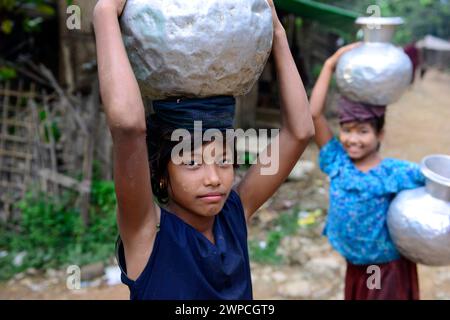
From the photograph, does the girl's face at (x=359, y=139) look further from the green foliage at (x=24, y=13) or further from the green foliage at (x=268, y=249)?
the green foliage at (x=24, y=13)

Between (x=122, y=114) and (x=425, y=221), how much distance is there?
1.66 metres

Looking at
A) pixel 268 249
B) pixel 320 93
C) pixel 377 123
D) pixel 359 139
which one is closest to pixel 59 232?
pixel 268 249

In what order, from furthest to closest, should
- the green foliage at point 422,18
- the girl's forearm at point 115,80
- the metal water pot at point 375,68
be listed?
the green foliage at point 422,18, the metal water pot at point 375,68, the girl's forearm at point 115,80

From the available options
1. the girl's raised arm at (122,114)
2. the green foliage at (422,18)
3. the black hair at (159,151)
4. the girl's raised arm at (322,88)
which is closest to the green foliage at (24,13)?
the girl's raised arm at (322,88)

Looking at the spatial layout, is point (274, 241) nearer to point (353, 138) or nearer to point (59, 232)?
point (59, 232)

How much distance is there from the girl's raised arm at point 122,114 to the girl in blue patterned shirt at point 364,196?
5.27ft

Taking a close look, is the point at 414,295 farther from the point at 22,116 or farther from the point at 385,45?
the point at 22,116

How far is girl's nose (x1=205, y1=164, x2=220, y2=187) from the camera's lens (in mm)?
1312

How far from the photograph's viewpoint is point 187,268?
1337mm

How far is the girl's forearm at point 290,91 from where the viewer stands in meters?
1.45

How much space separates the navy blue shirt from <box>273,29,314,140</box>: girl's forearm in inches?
16.8

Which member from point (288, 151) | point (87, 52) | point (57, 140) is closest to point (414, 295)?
point (288, 151)

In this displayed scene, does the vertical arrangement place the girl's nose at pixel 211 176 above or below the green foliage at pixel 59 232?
above

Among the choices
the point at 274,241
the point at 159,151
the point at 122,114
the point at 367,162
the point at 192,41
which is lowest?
the point at 274,241
